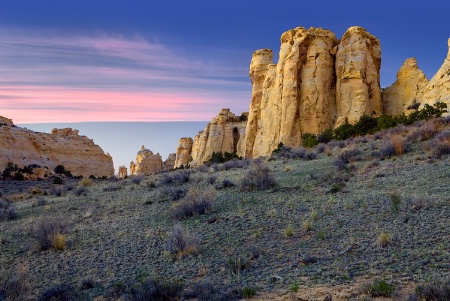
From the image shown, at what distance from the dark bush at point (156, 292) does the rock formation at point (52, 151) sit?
53774 mm

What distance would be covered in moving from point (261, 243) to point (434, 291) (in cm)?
396

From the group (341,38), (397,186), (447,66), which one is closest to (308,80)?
(341,38)

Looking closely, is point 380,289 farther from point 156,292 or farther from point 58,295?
point 58,295

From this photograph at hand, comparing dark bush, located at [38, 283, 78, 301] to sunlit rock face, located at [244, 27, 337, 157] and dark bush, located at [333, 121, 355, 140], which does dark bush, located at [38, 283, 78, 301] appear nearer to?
dark bush, located at [333, 121, 355, 140]

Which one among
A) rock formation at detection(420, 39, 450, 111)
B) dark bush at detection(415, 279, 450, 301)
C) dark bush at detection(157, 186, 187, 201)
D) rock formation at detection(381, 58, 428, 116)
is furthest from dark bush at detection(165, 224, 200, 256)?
rock formation at detection(381, 58, 428, 116)

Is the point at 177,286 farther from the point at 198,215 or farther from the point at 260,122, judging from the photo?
the point at 260,122

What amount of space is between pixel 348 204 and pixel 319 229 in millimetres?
1693

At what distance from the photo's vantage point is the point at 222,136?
71812 mm

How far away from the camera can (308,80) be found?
51.0 metres

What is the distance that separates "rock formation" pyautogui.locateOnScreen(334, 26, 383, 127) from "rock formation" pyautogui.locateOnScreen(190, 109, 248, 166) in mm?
23524

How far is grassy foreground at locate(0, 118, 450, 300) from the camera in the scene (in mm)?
5594

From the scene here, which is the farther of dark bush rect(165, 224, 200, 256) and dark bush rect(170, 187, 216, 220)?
dark bush rect(170, 187, 216, 220)

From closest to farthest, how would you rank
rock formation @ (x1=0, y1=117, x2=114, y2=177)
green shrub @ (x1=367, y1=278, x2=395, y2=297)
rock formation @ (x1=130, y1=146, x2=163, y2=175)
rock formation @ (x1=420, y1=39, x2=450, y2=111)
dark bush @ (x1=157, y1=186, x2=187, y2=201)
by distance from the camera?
green shrub @ (x1=367, y1=278, x2=395, y2=297) < dark bush @ (x1=157, y1=186, x2=187, y2=201) < rock formation @ (x1=420, y1=39, x2=450, y2=111) < rock formation @ (x1=0, y1=117, x2=114, y2=177) < rock formation @ (x1=130, y1=146, x2=163, y2=175)

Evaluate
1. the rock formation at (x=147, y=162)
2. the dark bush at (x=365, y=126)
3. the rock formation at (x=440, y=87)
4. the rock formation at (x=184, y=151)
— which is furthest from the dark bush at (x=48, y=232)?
the rock formation at (x=147, y=162)
